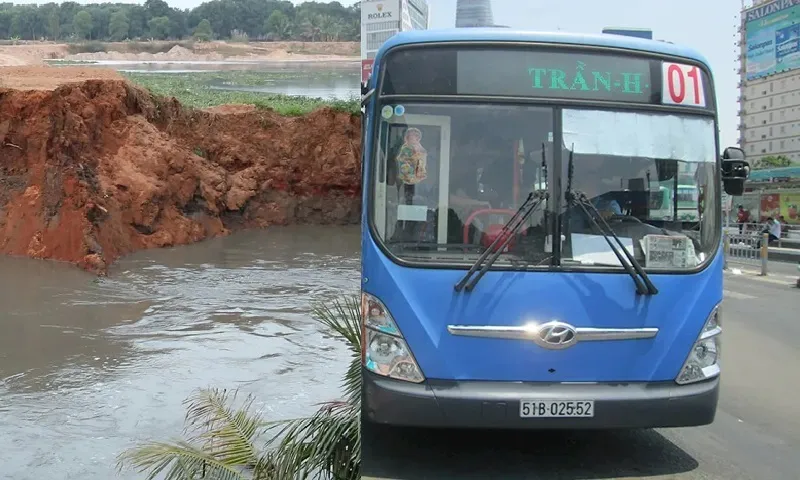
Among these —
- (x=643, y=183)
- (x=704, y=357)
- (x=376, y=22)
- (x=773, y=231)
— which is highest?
(x=376, y=22)

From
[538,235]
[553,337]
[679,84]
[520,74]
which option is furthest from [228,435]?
[679,84]

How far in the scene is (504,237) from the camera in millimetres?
4746

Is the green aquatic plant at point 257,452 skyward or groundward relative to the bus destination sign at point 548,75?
groundward

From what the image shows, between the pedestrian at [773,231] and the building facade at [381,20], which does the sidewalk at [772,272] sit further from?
the building facade at [381,20]

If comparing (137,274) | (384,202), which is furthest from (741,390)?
(137,274)

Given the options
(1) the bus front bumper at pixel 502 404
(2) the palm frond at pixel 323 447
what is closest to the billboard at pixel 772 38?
(1) the bus front bumper at pixel 502 404

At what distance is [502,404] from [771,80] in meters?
54.2

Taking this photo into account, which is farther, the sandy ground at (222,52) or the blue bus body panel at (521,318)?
the sandy ground at (222,52)

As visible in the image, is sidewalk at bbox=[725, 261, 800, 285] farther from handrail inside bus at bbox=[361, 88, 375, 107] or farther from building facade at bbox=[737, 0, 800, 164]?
building facade at bbox=[737, 0, 800, 164]

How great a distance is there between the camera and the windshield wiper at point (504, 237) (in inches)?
182

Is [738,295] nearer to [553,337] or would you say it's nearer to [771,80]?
[553,337]

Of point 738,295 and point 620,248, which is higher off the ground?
point 620,248

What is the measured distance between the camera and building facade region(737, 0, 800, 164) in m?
49.3

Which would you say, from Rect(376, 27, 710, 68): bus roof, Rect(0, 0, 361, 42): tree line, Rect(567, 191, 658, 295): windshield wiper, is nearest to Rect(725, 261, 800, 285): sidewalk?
Rect(376, 27, 710, 68): bus roof
